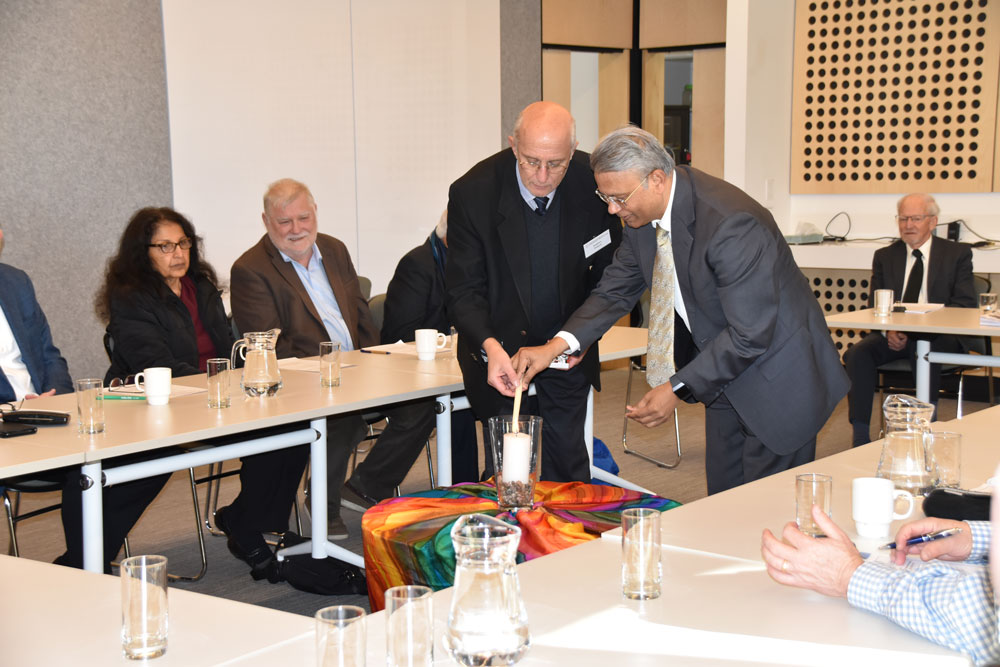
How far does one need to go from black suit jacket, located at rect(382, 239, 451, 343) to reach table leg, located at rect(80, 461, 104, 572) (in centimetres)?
199

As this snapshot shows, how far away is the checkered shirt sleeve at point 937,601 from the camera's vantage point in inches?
50.6

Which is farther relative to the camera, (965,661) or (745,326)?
(745,326)

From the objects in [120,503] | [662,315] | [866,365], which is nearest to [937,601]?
[662,315]

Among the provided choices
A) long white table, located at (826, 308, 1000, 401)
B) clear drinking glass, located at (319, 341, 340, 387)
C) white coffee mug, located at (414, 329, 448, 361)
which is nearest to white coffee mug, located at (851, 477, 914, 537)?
clear drinking glass, located at (319, 341, 340, 387)

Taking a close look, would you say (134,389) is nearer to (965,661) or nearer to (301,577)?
(301,577)

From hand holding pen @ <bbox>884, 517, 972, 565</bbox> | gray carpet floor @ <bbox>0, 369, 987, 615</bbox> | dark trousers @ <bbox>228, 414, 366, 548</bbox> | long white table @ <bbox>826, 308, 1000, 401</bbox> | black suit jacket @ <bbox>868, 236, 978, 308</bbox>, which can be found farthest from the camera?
black suit jacket @ <bbox>868, 236, 978, 308</bbox>

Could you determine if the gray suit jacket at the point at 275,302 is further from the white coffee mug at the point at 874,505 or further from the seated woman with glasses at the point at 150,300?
the white coffee mug at the point at 874,505

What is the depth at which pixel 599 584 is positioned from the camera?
158 centimetres

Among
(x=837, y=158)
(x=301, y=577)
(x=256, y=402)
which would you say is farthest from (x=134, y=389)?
(x=837, y=158)

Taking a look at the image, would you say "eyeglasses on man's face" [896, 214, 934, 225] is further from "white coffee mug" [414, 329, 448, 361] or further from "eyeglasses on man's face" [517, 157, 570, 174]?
"eyeglasses on man's face" [517, 157, 570, 174]

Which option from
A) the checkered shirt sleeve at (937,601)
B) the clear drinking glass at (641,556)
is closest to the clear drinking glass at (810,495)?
the checkered shirt sleeve at (937,601)

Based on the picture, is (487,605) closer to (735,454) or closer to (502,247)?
(735,454)

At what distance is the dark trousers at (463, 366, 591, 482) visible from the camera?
11.6 ft

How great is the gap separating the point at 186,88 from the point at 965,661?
5.48 m
